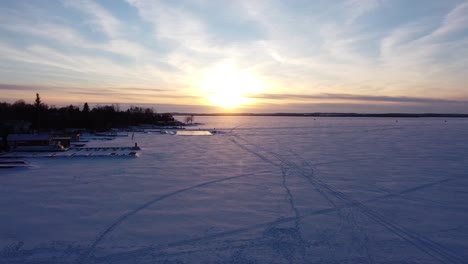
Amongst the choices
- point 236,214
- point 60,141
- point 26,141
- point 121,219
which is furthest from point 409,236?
point 60,141

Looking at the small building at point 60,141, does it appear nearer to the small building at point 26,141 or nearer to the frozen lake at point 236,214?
the small building at point 26,141

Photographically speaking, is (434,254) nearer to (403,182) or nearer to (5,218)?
(403,182)

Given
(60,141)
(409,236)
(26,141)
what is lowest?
(409,236)

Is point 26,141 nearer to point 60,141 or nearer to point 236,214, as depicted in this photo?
point 60,141

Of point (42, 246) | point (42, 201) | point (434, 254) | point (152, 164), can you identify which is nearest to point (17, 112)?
point (152, 164)

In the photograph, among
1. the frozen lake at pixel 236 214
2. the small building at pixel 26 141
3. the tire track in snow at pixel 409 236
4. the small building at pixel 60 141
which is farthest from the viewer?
the small building at pixel 60 141

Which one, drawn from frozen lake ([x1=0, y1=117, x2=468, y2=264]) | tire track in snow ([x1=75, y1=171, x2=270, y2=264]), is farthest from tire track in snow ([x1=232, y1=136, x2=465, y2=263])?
tire track in snow ([x1=75, y1=171, x2=270, y2=264])

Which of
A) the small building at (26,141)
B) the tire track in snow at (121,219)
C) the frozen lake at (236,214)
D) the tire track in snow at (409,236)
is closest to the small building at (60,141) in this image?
the small building at (26,141)

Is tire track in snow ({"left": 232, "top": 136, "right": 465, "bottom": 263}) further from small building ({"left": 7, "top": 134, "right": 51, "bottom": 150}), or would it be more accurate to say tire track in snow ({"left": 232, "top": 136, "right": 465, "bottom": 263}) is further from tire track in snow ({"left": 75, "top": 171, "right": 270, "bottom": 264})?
small building ({"left": 7, "top": 134, "right": 51, "bottom": 150})
